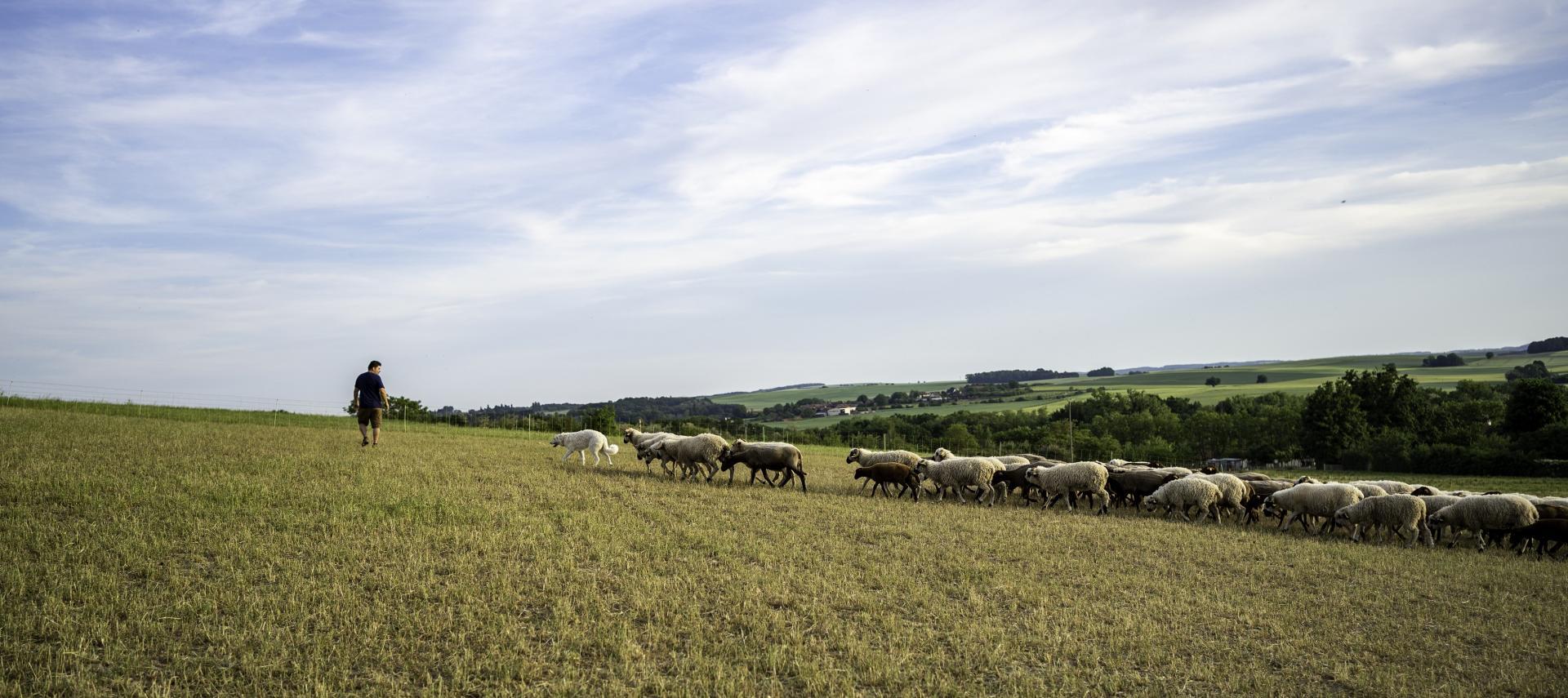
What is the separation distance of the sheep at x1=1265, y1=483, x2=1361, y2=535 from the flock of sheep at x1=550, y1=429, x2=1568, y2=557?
0.02 m

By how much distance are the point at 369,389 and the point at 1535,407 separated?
6665 cm

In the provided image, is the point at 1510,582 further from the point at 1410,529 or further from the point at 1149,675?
the point at 1149,675

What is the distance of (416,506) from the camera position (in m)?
14.9

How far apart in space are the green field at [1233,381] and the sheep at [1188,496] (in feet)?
233

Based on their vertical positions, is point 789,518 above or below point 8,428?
below

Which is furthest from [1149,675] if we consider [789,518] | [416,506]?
[416,506]

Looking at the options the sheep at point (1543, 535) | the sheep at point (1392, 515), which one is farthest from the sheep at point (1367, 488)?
the sheep at point (1543, 535)

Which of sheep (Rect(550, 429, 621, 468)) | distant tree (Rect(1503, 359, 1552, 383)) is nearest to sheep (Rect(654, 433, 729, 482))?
sheep (Rect(550, 429, 621, 468))

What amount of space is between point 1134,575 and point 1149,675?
4663 mm

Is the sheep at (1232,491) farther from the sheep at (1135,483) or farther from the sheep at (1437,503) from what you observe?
the sheep at (1437,503)

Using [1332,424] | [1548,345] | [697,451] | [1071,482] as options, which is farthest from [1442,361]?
[697,451]

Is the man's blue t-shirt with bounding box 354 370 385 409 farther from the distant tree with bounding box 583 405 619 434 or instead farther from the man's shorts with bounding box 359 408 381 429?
the distant tree with bounding box 583 405 619 434

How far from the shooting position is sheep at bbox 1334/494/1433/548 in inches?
719

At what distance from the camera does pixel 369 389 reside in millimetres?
22391
